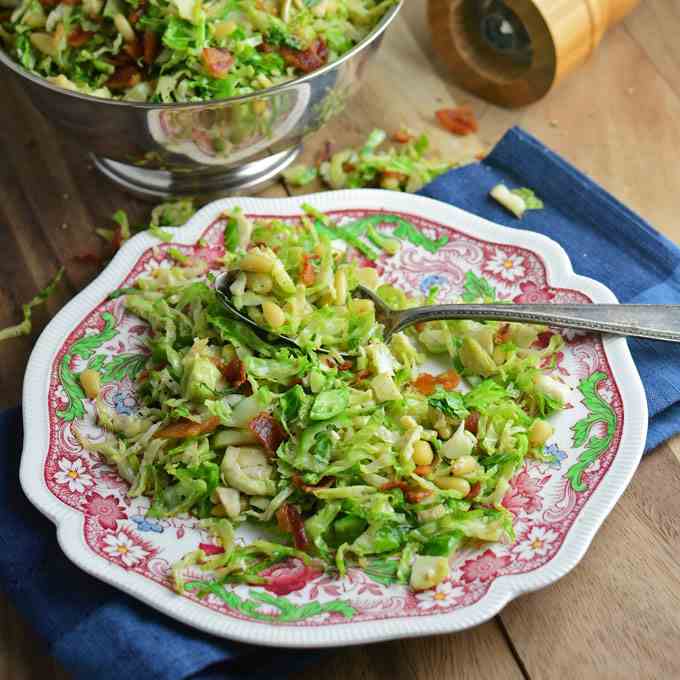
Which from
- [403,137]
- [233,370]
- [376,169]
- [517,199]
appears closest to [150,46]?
[376,169]

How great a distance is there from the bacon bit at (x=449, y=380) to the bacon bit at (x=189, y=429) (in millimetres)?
651

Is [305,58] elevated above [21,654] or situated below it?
above

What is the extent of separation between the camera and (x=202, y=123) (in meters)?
3.07

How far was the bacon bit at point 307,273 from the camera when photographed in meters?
2.82

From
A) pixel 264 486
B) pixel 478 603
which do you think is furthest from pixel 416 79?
pixel 478 603

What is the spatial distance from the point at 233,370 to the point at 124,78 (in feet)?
3.90

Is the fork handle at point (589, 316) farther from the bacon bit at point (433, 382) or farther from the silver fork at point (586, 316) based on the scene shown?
the bacon bit at point (433, 382)

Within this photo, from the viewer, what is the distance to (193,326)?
282 centimetres

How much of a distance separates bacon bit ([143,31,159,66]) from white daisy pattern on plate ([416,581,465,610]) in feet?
6.30

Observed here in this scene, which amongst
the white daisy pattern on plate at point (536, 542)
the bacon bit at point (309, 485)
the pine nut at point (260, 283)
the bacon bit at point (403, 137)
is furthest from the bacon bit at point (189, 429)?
the bacon bit at point (403, 137)

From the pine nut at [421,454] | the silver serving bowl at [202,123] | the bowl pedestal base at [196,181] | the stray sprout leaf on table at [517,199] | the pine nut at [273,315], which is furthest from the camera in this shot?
the bowl pedestal base at [196,181]

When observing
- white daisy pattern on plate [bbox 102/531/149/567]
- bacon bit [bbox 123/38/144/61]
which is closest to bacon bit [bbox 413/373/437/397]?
white daisy pattern on plate [bbox 102/531/149/567]

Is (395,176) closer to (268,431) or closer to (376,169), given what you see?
(376,169)

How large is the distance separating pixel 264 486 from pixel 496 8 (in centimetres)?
232
